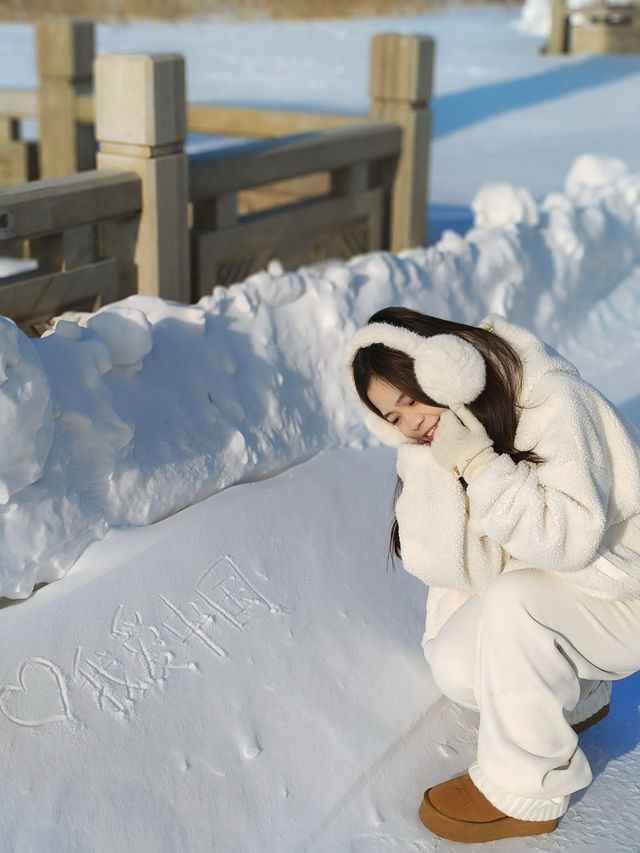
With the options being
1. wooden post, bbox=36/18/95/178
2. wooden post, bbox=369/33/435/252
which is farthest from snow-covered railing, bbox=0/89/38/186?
wooden post, bbox=369/33/435/252

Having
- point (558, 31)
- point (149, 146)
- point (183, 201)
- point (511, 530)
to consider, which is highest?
Result: point (558, 31)

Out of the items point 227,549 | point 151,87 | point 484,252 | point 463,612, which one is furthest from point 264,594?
point 484,252

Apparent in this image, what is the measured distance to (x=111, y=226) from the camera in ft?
11.7

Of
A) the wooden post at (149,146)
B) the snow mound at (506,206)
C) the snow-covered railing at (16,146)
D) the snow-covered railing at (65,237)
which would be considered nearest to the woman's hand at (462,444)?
the snow-covered railing at (65,237)

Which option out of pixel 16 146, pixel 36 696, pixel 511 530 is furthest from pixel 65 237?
pixel 16 146

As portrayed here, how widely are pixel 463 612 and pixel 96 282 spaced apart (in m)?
1.89

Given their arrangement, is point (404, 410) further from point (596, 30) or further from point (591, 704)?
point (596, 30)

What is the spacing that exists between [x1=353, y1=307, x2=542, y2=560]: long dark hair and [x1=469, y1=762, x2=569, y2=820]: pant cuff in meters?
0.62

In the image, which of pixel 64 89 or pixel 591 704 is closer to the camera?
pixel 591 704

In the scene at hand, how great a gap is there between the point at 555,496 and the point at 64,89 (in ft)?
14.9

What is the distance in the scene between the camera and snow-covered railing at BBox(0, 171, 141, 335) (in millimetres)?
3135

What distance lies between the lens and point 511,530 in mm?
1861

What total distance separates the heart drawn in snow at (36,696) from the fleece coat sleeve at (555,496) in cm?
95

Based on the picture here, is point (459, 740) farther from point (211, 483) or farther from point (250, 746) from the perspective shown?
point (211, 483)
